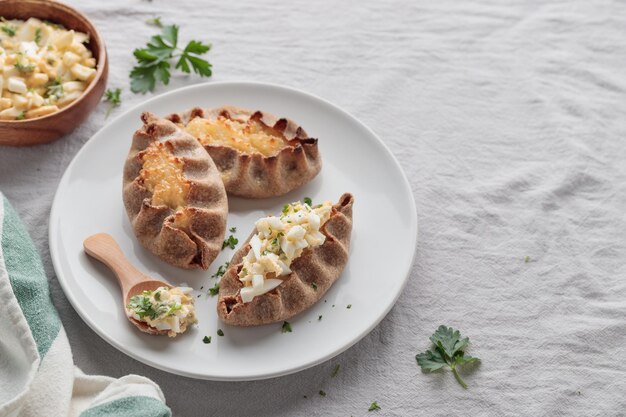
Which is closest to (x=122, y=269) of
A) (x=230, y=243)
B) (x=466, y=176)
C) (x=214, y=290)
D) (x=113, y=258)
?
(x=113, y=258)

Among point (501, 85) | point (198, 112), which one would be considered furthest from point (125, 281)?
point (501, 85)

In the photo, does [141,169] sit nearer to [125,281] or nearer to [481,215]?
[125,281]

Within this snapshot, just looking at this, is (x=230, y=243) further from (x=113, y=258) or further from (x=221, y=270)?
(x=113, y=258)

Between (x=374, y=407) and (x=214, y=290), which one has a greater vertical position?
(x=214, y=290)

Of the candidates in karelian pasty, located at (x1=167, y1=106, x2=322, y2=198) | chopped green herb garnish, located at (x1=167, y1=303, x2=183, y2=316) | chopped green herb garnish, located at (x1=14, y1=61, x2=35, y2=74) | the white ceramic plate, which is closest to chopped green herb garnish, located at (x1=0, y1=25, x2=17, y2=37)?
chopped green herb garnish, located at (x1=14, y1=61, x2=35, y2=74)

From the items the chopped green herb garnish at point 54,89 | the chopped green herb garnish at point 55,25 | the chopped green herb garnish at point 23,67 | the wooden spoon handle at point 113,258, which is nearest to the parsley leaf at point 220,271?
the wooden spoon handle at point 113,258

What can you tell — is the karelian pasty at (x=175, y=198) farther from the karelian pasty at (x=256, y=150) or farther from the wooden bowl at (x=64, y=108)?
the wooden bowl at (x=64, y=108)
